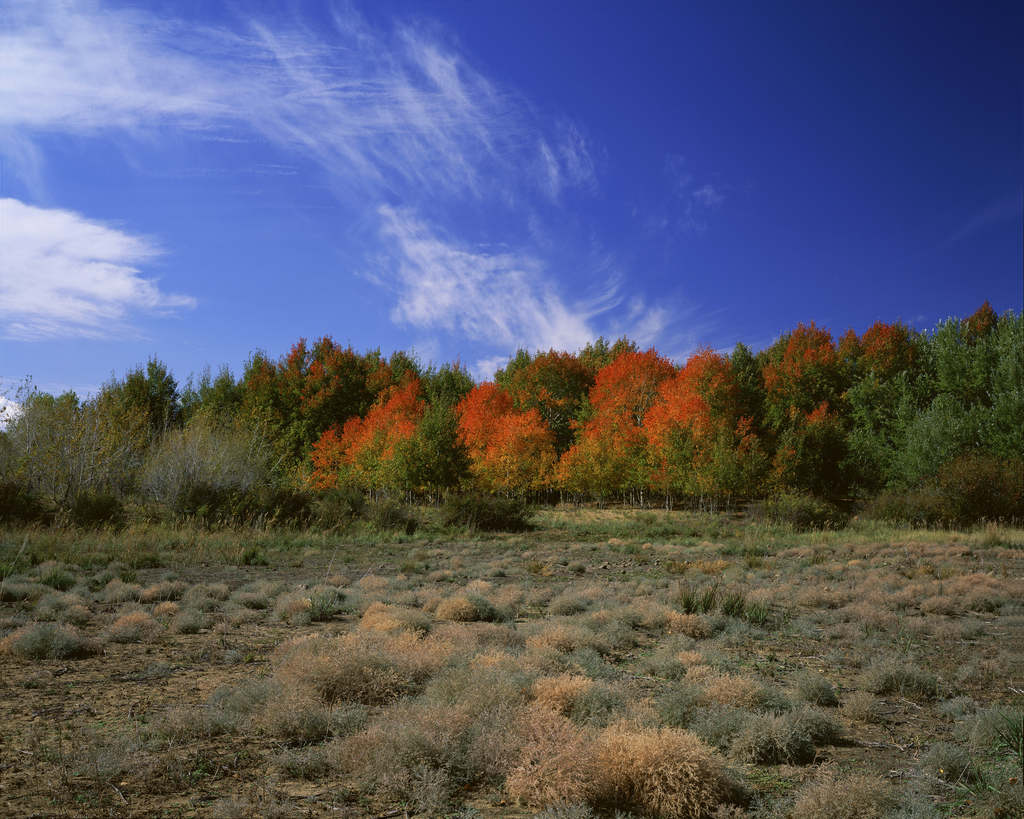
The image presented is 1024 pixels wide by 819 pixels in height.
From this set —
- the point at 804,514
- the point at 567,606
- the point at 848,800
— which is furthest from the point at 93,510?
the point at 804,514

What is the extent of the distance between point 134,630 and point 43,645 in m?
0.99

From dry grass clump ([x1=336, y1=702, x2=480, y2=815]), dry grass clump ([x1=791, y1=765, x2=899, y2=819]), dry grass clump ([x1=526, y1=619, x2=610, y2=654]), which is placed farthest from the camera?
dry grass clump ([x1=526, y1=619, x2=610, y2=654])

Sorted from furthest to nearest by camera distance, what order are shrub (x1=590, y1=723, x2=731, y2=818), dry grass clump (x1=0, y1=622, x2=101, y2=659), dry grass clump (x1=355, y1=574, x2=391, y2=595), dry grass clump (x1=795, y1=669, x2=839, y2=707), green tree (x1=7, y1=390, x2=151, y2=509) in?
green tree (x1=7, y1=390, x2=151, y2=509), dry grass clump (x1=355, y1=574, x2=391, y2=595), dry grass clump (x1=0, y1=622, x2=101, y2=659), dry grass clump (x1=795, y1=669, x2=839, y2=707), shrub (x1=590, y1=723, x2=731, y2=818)

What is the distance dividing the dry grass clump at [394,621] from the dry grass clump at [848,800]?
4368 mm

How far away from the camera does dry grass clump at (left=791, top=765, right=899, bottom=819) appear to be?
123 inches

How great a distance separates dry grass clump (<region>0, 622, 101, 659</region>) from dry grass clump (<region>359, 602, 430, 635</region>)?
306 cm

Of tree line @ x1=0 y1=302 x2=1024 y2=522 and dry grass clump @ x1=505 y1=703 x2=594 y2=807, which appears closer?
dry grass clump @ x1=505 y1=703 x2=594 y2=807

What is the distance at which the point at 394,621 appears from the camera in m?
6.95

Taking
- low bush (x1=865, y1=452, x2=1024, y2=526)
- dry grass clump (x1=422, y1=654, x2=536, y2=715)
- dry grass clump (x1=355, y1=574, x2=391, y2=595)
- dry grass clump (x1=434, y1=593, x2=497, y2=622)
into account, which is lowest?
dry grass clump (x1=355, y1=574, x2=391, y2=595)

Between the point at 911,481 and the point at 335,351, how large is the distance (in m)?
49.1

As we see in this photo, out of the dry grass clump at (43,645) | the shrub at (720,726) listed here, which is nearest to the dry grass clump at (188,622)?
the dry grass clump at (43,645)

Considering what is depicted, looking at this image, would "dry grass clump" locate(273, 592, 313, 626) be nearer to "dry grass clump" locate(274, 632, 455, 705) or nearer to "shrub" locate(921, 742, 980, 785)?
"dry grass clump" locate(274, 632, 455, 705)

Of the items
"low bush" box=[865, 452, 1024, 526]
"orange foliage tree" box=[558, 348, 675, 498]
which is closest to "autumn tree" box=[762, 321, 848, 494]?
"orange foliage tree" box=[558, 348, 675, 498]

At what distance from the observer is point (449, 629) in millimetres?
6496
